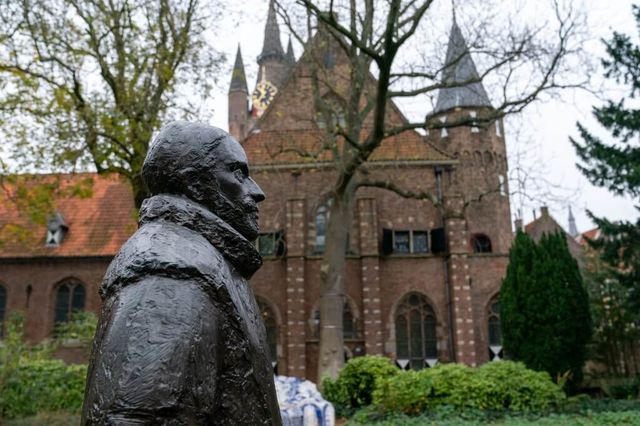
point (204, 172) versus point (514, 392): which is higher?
point (204, 172)

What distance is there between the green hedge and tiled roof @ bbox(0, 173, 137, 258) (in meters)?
8.87

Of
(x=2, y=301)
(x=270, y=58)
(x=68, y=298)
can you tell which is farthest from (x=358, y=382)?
(x=270, y=58)

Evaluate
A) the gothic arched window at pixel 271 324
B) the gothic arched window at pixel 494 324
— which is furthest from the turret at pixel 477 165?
the gothic arched window at pixel 271 324

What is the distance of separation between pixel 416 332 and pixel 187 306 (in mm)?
23317

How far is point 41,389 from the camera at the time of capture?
14.1 metres

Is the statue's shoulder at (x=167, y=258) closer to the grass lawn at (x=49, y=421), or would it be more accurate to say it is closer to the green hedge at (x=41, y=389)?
the grass lawn at (x=49, y=421)

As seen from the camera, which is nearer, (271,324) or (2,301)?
(271,324)

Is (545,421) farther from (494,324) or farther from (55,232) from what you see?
(55,232)

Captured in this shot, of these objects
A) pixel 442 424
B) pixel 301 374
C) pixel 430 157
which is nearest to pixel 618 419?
pixel 442 424

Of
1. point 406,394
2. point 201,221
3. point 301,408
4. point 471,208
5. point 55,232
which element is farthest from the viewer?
point 471,208

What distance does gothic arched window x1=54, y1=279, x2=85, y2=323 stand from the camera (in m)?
24.1

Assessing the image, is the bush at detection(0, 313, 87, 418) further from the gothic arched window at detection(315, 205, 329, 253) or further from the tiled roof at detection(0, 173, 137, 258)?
the gothic arched window at detection(315, 205, 329, 253)

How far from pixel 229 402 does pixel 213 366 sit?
0.56 feet

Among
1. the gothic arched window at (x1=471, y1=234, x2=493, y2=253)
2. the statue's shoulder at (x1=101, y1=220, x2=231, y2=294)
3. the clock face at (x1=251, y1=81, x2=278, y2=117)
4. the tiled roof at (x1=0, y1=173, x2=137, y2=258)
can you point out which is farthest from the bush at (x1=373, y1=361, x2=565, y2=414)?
the clock face at (x1=251, y1=81, x2=278, y2=117)
